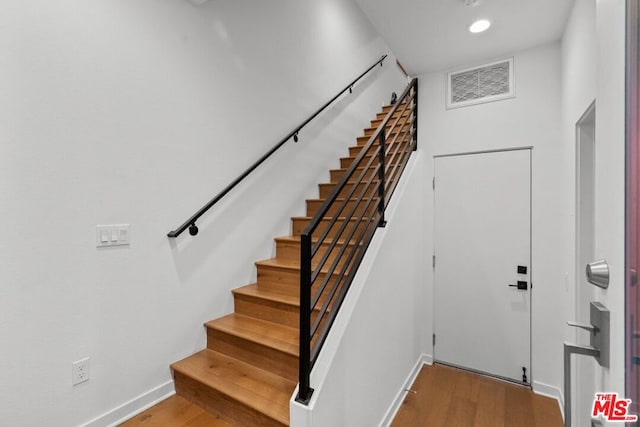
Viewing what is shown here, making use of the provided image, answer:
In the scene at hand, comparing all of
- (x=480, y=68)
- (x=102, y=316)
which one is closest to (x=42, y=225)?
(x=102, y=316)

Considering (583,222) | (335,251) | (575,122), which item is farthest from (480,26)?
(335,251)

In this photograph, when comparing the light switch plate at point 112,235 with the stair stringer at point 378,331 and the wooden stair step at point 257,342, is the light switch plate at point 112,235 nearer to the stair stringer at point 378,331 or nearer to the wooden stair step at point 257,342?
the wooden stair step at point 257,342

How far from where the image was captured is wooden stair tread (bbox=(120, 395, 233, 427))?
1.73 m

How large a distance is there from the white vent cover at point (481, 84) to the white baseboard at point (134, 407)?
11.5 feet

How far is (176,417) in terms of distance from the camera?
5.86 ft

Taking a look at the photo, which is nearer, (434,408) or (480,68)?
(434,408)

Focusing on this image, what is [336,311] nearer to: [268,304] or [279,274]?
[268,304]

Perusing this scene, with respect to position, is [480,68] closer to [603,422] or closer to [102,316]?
[603,422]

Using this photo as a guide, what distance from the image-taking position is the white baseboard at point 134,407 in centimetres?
170

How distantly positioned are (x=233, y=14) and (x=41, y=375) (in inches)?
106

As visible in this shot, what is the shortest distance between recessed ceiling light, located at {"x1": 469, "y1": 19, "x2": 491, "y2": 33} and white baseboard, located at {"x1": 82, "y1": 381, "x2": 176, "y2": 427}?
3.56 meters

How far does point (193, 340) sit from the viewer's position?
2.17 meters


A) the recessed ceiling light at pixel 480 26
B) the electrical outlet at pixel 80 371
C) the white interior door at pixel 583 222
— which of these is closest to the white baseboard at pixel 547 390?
the white interior door at pixel 583 222

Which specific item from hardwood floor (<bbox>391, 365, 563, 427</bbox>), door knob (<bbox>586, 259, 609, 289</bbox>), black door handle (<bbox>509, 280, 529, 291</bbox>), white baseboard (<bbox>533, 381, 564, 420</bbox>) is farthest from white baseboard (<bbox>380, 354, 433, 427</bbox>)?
door knob (<bbox>586, 259, 609, 289</bbox>)
